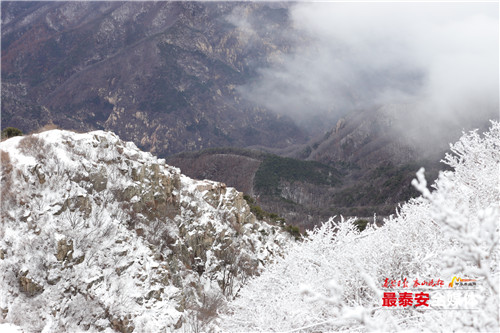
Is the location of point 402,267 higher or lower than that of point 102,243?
lower

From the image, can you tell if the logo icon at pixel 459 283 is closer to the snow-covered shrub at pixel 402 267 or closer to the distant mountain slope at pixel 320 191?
the snow-covered shrub at pixel 402 267

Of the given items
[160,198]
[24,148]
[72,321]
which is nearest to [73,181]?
[24,148]

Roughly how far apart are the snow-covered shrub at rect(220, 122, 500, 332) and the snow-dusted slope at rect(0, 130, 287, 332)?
11100 mm

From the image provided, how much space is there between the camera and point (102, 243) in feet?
77.3

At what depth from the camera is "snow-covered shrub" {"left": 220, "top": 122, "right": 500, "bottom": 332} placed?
165 inches

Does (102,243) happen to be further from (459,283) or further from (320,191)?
(320,191)

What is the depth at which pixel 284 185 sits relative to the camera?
7032 inches

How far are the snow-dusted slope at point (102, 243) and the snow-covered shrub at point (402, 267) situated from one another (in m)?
11.1

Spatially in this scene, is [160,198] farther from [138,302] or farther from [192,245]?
[138,302]

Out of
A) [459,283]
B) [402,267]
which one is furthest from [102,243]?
[459,283]

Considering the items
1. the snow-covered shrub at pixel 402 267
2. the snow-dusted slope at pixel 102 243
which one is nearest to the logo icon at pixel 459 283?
the snow-covered shrub at pixel 402 267

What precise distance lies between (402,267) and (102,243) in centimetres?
2142

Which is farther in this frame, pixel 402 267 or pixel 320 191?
pixel 320 191

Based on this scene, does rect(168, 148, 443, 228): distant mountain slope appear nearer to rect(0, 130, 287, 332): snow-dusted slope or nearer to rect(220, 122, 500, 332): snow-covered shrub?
rect(0, 130, 287, 332): snow-dusted slope
